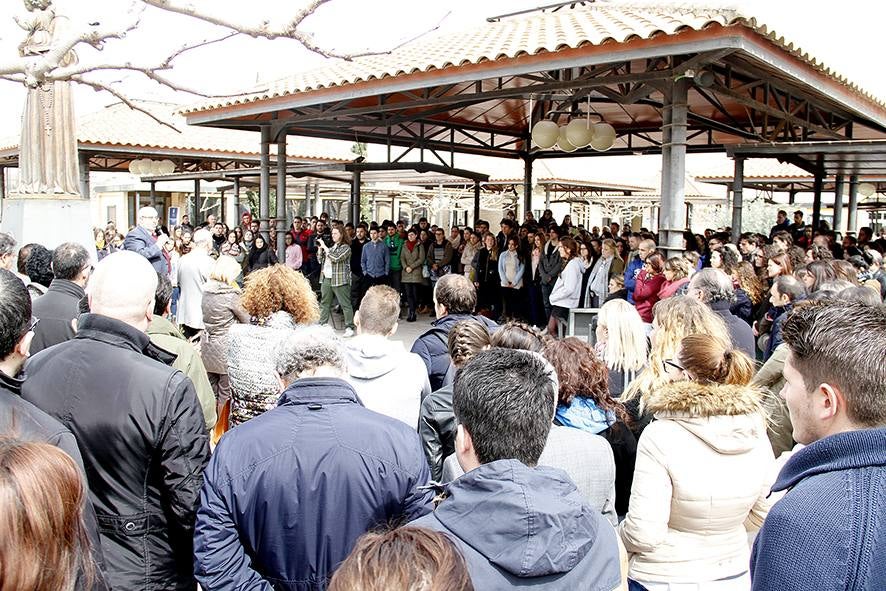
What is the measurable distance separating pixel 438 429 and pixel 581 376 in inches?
25.5

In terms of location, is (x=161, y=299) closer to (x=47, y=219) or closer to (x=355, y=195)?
(x=47, y=219)

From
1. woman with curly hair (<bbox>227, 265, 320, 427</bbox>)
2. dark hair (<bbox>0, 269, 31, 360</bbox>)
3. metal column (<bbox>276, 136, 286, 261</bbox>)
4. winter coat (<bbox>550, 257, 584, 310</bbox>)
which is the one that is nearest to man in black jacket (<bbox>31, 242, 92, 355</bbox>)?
woman with curly hair (<bbox>227, 265, 320, 427</bbox>)

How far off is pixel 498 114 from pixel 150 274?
11465 millimetres

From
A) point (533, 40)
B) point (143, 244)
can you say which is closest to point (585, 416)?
point (533, 40)

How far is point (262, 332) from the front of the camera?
135 inches

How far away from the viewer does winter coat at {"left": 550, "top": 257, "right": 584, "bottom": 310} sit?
30.4 feet

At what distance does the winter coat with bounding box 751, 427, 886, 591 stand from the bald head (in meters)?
2.02

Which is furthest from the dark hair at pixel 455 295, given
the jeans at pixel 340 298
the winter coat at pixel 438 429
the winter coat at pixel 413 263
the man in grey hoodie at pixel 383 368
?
the winter coat at pixel 413 263

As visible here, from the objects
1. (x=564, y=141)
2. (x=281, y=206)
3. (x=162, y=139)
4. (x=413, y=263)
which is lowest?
(x=413, y=263)

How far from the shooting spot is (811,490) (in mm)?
1326

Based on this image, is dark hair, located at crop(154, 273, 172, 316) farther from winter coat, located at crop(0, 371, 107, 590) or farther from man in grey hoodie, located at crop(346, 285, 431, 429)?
winter coat, located at crop(0, 371, 107, 590)

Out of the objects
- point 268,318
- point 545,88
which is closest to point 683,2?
point 545,88

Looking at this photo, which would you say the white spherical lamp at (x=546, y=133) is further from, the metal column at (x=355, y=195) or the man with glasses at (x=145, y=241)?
the metal column at (x=355, y=195)

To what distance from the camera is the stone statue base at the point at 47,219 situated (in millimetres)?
5828
